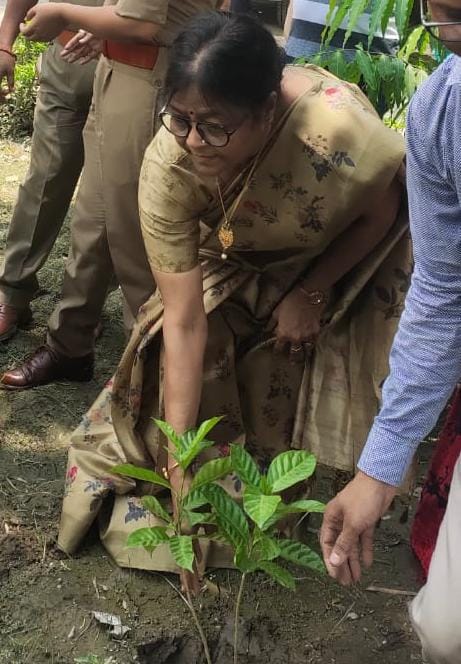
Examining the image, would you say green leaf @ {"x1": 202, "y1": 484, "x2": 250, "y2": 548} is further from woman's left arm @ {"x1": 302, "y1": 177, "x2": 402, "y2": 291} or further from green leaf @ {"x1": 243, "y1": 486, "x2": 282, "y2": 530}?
woman's left arm @ {"x1": 302, "y1": 177, "x2": 402, "y2": 291}

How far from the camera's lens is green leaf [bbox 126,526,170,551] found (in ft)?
5.70

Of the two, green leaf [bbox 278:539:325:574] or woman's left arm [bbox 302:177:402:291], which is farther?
woman's left arm [bbox 302:177:402:291]

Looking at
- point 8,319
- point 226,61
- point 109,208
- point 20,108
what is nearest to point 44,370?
point 8,319

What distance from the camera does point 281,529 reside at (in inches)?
97.1

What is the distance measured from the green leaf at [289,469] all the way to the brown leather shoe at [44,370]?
4.88ft

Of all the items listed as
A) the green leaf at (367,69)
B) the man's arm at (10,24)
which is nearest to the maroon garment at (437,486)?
the green leaf at (367,69)

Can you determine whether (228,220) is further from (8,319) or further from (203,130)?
(8,319)

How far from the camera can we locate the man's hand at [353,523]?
1.63 metres

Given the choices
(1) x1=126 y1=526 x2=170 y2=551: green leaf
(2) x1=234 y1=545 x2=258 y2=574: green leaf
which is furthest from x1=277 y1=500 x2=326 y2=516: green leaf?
(1) x1=126 y1=526 x2=170 y2=551: green leaf

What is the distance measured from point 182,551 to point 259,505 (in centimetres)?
18

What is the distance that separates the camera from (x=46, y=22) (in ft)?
8.68

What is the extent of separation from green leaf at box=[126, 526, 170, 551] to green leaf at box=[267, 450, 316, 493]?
239 millimetres

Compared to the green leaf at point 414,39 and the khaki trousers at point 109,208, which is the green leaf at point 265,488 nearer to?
the khaki trousers at point 109,208

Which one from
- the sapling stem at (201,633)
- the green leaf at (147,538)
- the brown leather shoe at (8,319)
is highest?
the green leaf at (147,538)
